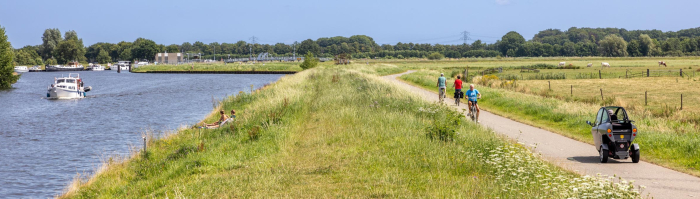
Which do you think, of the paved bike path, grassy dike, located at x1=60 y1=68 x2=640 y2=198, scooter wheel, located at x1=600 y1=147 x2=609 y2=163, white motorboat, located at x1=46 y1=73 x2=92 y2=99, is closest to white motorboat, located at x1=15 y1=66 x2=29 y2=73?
white motorboat, located at x1=46 y1=73 x2=92 y2=99

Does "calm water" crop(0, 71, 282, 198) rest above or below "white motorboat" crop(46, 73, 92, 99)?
below

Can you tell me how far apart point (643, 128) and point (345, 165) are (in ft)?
36.8

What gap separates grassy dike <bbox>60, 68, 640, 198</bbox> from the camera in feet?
31.7

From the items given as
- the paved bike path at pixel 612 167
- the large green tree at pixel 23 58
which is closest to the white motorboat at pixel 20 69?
the large green tree at pixel 23 58

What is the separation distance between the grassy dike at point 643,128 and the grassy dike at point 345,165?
3657 millimetres

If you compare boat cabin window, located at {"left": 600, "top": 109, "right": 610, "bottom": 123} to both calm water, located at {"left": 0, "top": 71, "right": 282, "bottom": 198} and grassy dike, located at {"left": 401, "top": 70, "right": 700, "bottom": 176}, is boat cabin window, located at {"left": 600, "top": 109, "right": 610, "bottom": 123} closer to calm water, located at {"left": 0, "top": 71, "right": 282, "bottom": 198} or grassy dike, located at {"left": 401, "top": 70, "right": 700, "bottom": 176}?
grassy dike, located at {"left": 401, "top": 70, "right": 700, "bottom": 176}

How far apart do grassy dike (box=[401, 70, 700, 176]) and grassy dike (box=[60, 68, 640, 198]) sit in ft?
12.0

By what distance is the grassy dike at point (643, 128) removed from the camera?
13.9m

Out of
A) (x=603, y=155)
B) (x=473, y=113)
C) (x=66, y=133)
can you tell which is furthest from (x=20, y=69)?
(x=603, y=155)

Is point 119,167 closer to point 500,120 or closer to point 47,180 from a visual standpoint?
point 47,180

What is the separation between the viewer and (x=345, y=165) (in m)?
12.2

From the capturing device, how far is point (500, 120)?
919 inches

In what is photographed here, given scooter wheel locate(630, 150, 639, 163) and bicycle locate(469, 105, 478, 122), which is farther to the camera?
bicycle locate(469, 105, 478, 122)

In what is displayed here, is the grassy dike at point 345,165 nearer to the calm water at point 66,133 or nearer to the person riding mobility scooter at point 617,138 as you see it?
the person riding mobility scooter at point 617,138
